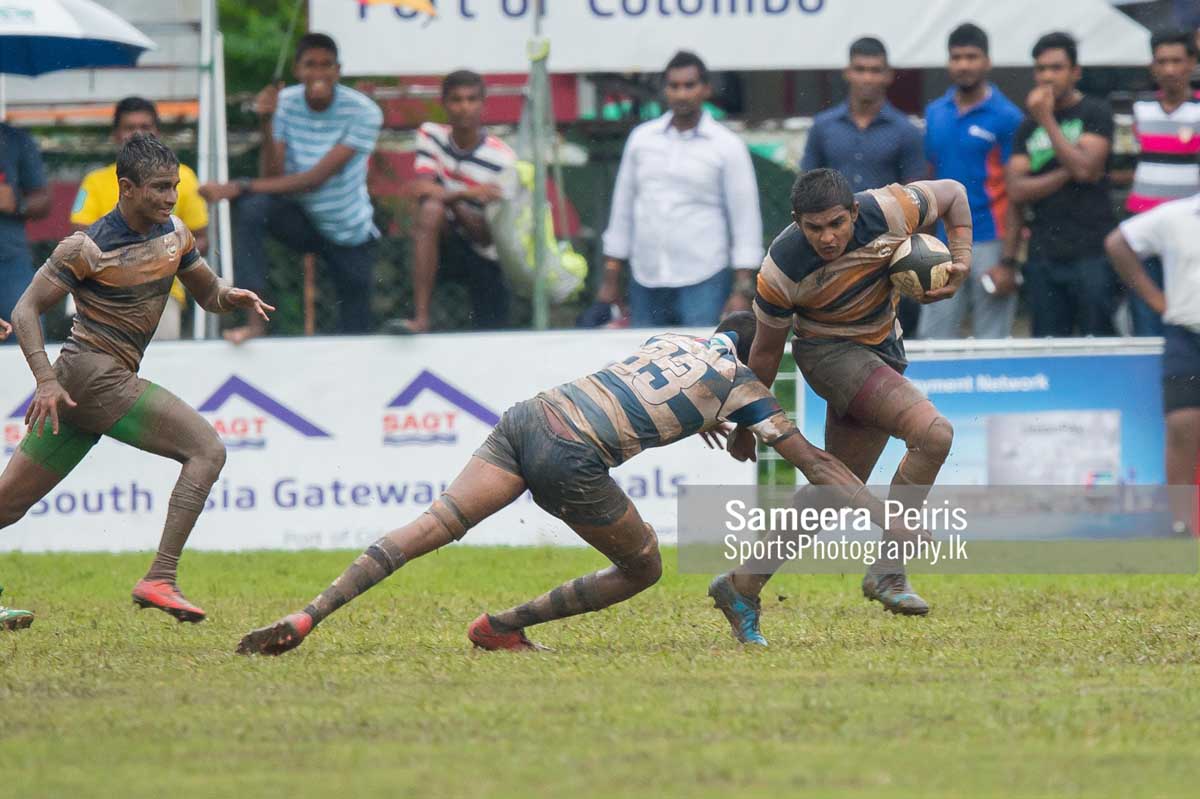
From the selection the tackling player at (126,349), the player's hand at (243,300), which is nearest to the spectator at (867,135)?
the player's hand at (243,300)

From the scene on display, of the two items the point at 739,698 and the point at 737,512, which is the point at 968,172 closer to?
the point at 737,512

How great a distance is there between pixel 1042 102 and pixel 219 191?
5142 mm

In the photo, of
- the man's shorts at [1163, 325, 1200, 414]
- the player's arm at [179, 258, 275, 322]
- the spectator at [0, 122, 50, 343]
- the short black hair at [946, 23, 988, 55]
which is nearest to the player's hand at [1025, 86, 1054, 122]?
the short black hair at [946, 23, 988, 55]

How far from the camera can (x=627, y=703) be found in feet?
21.5

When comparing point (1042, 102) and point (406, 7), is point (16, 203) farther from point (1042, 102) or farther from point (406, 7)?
point (1042, 102)

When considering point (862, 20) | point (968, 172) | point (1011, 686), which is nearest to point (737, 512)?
point (968, 172)

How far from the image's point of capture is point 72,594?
1065cm

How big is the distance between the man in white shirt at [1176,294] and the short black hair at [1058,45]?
1.09 m

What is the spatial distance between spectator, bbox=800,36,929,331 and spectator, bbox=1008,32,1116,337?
71 cm

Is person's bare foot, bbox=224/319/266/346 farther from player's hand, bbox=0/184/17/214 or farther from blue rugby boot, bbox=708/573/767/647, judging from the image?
blue rugby boot, bbox=708/573/767/647

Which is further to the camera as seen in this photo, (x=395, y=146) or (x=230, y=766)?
(x=395, y=146)

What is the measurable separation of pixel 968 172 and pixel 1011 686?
6147mm

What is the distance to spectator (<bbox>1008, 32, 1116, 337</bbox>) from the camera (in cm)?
1236

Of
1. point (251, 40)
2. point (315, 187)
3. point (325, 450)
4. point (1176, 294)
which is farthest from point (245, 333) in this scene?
point (251, 40)
